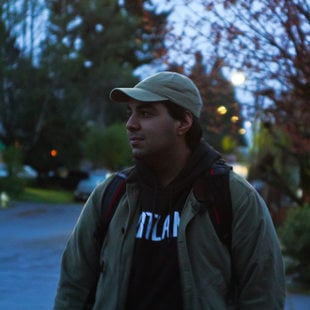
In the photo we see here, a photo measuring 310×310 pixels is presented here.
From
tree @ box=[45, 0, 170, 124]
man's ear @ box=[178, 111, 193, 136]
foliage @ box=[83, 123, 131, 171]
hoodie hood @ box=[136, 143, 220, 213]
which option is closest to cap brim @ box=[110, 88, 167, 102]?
man's ear @ box=[178, 111, 193, 136]

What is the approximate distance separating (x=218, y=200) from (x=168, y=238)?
0.23 meters

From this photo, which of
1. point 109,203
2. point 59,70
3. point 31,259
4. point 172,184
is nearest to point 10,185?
point 59,70

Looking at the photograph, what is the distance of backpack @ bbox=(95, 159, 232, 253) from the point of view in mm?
2557

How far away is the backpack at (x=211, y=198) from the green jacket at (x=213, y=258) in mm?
23

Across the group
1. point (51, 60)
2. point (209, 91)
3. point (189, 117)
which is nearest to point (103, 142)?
point (51, 60)

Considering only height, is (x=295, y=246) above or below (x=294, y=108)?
below

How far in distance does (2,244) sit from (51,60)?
18853mm

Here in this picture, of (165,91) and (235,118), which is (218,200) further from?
(235,118)

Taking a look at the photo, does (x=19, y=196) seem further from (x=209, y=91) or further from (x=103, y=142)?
(x=209, y=91)

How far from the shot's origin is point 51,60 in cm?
3297

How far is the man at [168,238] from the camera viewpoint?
2512 mm

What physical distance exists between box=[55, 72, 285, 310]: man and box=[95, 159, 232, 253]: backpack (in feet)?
0.07

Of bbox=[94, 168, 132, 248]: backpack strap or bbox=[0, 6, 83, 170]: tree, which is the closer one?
bbox=[94, 168, 132, 248]: backpack strap

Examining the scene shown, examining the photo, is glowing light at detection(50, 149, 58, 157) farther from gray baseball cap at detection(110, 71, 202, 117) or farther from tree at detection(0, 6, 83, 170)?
gray baseball cap at detection(110, 71, 202, 117)
